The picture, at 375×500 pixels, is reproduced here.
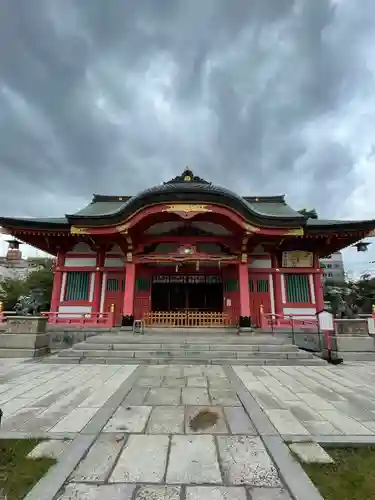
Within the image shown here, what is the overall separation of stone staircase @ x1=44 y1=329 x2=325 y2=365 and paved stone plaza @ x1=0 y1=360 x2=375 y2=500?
64.1 inches

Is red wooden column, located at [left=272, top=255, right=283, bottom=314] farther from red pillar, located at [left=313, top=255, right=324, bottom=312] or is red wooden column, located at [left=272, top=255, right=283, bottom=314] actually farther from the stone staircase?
the stone staircase

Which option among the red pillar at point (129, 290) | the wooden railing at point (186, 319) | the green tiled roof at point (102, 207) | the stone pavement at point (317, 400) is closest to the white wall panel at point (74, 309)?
the red pillar at point (129, 290)

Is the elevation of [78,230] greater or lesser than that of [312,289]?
greater

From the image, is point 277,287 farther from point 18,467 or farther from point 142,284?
point 18,467

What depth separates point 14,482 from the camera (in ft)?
8.05

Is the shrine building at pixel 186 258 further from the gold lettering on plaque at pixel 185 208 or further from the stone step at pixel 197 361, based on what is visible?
the stone step at pixel 197 361

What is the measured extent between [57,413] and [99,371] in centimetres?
319

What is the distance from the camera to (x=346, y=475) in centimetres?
258

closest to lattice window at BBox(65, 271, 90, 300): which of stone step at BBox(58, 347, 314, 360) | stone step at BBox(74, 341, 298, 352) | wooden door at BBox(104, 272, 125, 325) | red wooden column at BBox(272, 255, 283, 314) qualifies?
wooden door at BBox(104, 272, 125, 325)

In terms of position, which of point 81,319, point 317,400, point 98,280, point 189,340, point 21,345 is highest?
point 98,280

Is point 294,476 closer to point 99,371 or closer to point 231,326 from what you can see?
point 99,371

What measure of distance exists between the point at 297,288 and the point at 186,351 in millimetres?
7612

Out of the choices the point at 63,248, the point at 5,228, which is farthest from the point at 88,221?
the point at 5,228

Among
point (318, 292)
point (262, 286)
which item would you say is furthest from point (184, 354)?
point (318, 292)
